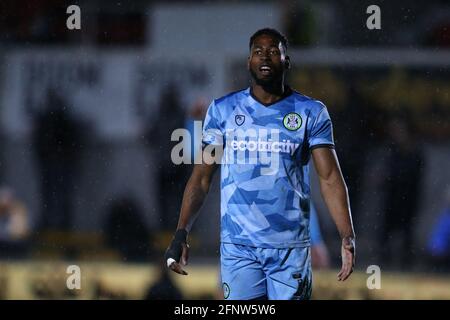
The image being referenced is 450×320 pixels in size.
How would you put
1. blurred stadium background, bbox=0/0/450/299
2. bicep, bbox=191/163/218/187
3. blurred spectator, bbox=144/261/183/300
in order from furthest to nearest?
1. blurred stadium background, bbox=0/0/450/299
2. blurred spectator, bbox=144/261/183/300
3. bicep, bbox=191/163/218/187

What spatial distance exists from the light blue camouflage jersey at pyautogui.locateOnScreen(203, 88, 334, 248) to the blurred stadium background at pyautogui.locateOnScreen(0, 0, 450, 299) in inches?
183

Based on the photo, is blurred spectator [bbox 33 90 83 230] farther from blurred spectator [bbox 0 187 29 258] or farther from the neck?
the neck

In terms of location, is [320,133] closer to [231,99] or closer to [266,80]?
[266,80]

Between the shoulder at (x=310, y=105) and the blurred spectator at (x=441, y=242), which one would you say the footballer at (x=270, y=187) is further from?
the blurred spectator at (x=441, y=242)

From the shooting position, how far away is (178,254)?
554 centimetres

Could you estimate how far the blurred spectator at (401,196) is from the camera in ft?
32.9

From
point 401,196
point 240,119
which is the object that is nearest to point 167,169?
point 401,196

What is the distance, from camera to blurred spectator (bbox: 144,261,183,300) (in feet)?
27.1

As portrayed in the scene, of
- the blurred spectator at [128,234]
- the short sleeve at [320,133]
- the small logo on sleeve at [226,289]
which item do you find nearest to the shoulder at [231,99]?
the short sleeve at [320,133]

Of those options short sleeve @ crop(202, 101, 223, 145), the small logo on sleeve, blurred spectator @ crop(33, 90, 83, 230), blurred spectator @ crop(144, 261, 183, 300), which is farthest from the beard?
blurred spectator @ crop(33, 90, 83, 230)
